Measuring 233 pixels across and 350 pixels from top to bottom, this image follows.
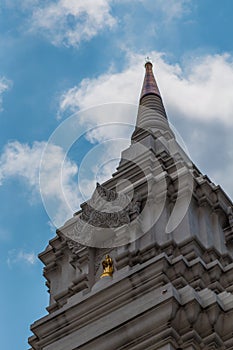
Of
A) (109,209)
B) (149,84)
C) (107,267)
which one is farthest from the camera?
(149,84)

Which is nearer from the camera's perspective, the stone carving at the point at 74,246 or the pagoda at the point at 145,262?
the pagoda at the point at 145,262

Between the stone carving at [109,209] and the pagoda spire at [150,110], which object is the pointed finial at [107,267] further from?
the pagoda spire at [150,110]

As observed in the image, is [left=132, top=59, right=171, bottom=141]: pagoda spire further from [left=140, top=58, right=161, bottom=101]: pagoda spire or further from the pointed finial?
the pointed finial

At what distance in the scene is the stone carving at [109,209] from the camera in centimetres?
3388

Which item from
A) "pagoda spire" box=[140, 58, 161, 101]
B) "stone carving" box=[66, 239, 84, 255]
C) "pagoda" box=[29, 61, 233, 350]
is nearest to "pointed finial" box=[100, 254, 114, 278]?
"pagoda" box=[29, 61, 233, 350]

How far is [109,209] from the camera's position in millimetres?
34875

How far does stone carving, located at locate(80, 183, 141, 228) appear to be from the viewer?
33.9m

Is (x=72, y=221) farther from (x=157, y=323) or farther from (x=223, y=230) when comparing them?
(x=157, y=323)

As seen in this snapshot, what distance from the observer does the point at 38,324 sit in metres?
29.5

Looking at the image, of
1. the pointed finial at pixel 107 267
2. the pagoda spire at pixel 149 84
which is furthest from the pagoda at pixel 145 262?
the pagoda spire at pixel 149 84

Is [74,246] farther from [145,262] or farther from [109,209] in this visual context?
[145,262]

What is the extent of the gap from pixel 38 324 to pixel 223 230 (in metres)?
8.14

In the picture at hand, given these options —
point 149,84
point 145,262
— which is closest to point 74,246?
point 145,262

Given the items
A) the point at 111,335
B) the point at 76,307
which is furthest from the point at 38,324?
the point at 111,335
